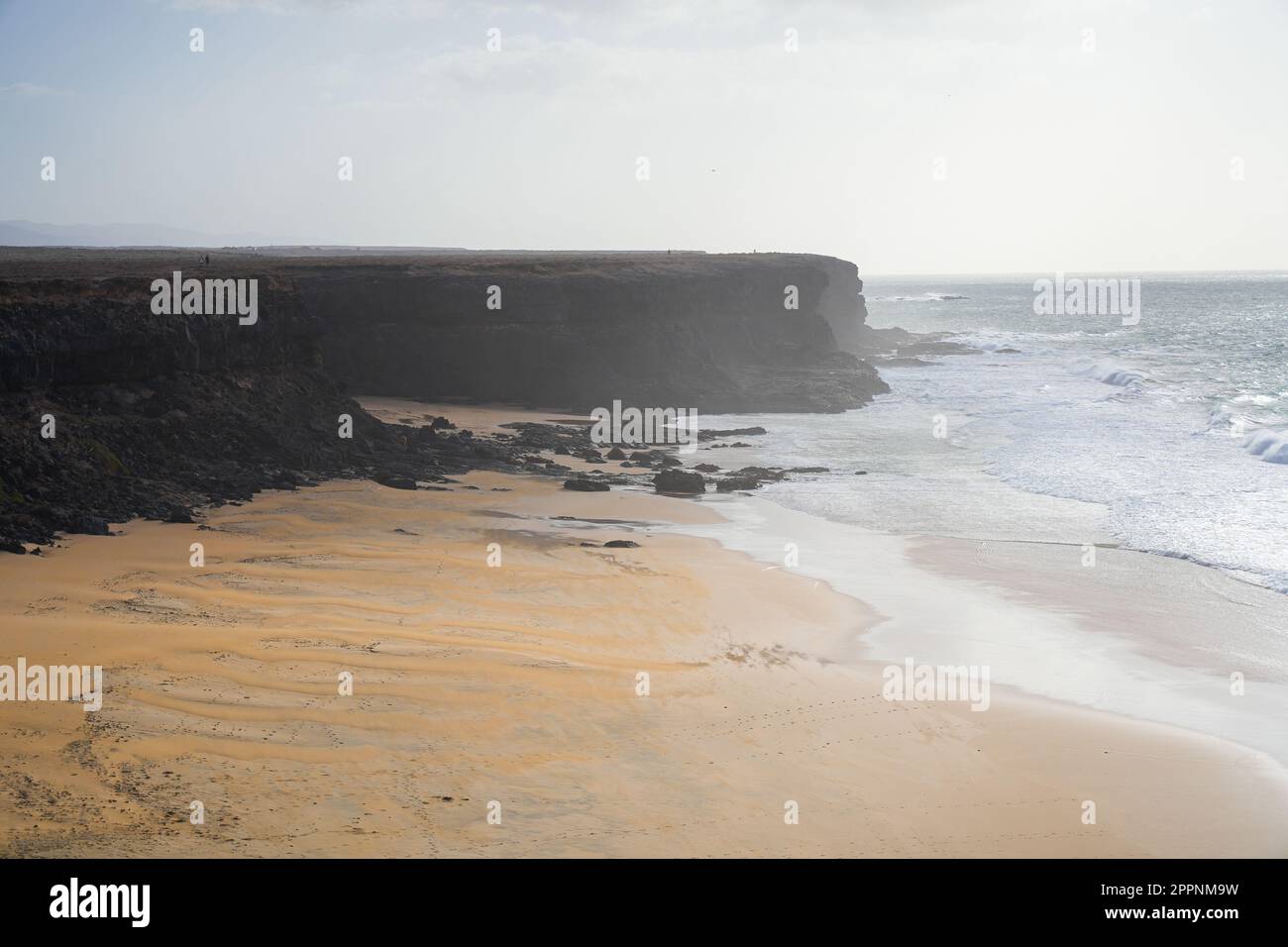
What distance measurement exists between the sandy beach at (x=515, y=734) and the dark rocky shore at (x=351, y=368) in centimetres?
334

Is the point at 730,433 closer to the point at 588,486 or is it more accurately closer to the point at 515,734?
the point at 588,486

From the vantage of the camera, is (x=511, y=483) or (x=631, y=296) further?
(x=631, y=296)

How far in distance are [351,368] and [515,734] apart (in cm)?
3017

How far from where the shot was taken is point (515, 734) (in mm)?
11266

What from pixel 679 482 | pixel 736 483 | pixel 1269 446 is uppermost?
pixel 1269 446

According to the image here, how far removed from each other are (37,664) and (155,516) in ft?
26.8

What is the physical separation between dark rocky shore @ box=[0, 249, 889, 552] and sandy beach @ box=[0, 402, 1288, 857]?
11.0 ft

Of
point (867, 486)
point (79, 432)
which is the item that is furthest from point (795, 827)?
point (867, 486)

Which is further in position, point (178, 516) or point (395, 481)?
point (395, 481)

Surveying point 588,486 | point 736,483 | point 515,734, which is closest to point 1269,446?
point 736,483

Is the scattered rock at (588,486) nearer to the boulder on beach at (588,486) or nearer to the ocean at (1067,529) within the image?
the boulder on beach at (588,486)

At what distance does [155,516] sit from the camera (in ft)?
62.0
